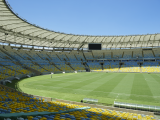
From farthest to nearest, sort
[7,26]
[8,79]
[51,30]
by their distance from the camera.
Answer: [51,30], [7,26], [8,79]

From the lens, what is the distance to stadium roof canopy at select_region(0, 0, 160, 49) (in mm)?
26009

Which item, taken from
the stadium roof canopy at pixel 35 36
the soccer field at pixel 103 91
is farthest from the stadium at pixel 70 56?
the soccer field at pixel 103 91

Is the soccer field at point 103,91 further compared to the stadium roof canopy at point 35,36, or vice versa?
the stadium roof canopy at point 35,36

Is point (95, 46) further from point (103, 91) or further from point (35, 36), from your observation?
point (103, 91)

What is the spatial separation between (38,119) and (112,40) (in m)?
52.1

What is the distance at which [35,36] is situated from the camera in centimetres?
4128

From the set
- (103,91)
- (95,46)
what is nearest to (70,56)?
(95,46)

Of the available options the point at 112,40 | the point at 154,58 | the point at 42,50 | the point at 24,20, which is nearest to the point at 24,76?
the point at 24,20

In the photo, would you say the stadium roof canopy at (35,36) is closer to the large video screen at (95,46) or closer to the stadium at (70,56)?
the stadium at (70,56)

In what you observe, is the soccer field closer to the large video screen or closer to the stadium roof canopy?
the stadium roof canopy

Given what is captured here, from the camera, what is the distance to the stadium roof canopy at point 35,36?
26.0 metres

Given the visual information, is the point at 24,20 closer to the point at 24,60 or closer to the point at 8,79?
the point at 8,79

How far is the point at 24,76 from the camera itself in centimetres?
3494

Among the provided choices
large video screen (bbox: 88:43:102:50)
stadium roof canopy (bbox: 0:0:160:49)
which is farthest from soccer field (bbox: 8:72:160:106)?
large video screen (bbox: 88:43:102:50)
